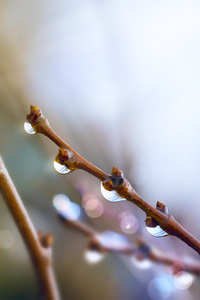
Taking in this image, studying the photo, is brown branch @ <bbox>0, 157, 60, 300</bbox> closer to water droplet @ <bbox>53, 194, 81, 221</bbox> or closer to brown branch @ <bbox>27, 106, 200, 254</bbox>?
brown branch @ <bbox>27, 106, 200, 254</bbox>

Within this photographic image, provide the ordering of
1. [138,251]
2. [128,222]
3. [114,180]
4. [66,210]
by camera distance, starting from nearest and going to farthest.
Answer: [114,180] < [138,251] < [66,210] < [128,222]

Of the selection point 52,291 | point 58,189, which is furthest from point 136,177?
point 52,291

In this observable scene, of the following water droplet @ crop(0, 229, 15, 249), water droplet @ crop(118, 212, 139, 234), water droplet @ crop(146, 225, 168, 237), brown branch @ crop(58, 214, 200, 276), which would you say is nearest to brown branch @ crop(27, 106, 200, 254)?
water droplet @ crop(146, 225, 168, 237)

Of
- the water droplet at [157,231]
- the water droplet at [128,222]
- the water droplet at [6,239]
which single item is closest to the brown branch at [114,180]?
the water droplet at [157,231]

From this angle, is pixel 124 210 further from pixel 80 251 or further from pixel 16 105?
pixel 16 105

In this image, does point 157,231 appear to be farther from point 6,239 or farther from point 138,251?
point 6,239

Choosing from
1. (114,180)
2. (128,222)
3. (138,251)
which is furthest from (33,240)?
(128,222)

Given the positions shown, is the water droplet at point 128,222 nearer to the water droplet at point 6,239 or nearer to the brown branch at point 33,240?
the water droplet at point 6,239
